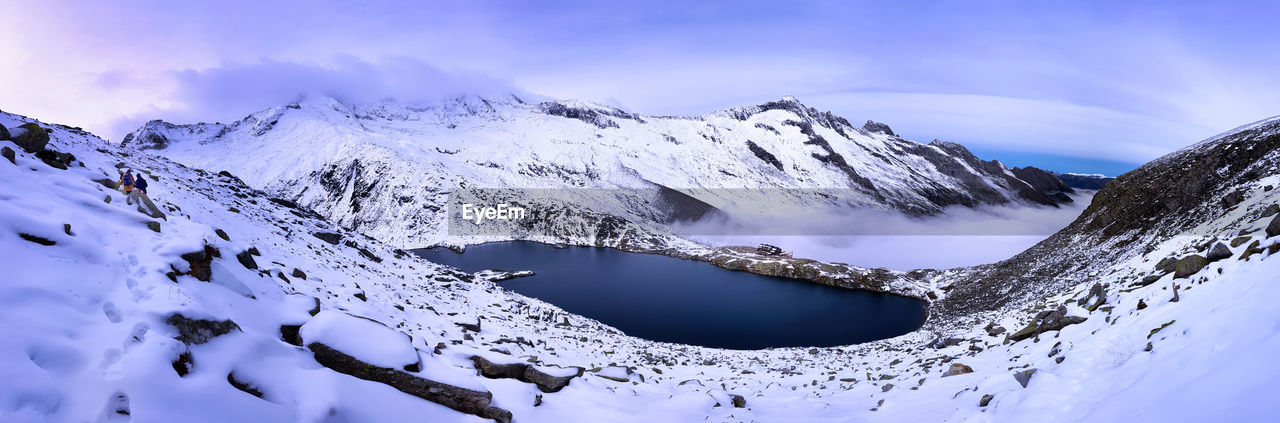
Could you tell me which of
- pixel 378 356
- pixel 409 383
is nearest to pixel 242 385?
pixel 378 356

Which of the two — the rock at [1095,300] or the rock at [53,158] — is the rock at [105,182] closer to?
the rock at [53,158]

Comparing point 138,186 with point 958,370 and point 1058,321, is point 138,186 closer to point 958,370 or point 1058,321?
point 958,370

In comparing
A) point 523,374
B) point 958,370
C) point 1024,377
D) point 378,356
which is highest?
point 378,356

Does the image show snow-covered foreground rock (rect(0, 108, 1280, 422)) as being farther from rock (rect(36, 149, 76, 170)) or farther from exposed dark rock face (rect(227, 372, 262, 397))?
rock (rect(36, 149, 76, 170))

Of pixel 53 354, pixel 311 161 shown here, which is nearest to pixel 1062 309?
pixel 53 354

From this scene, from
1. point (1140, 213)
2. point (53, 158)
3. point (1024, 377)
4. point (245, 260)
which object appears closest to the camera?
point (1024, 377)

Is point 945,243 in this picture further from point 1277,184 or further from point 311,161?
point 311,161

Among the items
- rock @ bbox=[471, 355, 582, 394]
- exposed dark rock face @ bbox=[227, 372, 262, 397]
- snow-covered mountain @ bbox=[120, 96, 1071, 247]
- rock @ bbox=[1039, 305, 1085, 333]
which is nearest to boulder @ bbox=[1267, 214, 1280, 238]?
rock @ bbox=[1039, 305, 1085, 333]
